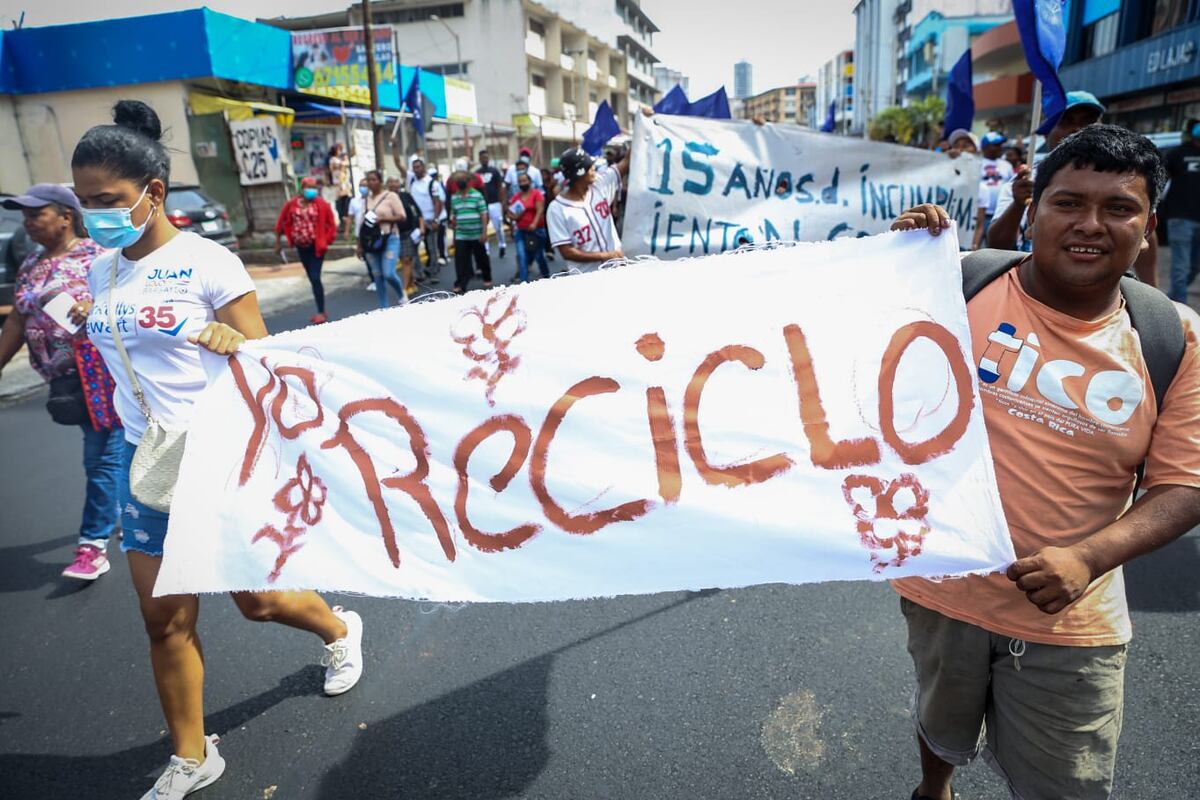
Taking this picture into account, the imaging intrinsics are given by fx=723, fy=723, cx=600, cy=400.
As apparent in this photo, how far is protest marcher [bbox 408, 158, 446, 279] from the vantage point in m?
12.5

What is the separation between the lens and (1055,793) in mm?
1627

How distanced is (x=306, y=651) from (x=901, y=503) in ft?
8.27

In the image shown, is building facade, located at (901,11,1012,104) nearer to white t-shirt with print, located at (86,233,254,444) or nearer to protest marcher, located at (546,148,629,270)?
protest marcher, located at (546,148,629,270)

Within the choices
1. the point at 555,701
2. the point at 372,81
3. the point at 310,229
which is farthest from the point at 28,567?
the point at 372,81

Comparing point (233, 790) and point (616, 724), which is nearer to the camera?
point (233, 790)

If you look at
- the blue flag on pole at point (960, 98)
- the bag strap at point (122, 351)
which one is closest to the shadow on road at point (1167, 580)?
the bag strap at point (122, 351)

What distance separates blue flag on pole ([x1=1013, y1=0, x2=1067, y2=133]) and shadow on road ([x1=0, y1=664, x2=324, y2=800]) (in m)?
4.50

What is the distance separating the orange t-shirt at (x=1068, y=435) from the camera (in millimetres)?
1501

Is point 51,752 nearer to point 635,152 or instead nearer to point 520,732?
point 520,732

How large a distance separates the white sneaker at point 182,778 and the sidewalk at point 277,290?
6.78m

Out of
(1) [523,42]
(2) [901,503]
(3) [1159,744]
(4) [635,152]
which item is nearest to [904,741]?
(3) [1159,744]

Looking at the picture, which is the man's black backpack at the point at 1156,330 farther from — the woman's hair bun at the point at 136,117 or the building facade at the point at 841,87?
the building facade at the point at 841,87

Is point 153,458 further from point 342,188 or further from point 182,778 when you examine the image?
point 342,188

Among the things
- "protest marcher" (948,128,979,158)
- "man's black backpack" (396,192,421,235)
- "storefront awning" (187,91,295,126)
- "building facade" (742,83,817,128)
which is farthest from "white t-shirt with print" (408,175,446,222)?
"building facade" (742,83,817,128)
